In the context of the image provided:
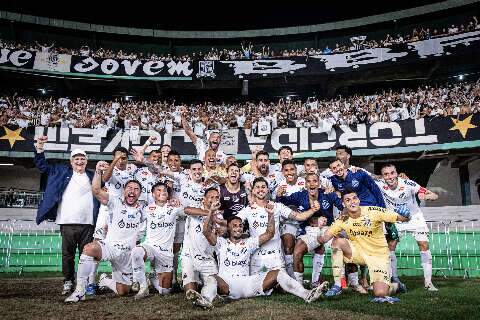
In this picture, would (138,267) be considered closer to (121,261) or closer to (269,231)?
(121,261)

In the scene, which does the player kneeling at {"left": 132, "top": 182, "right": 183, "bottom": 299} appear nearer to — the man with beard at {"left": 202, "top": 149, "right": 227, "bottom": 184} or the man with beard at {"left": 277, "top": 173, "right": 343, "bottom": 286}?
the man with beard at {"left": 202, "top": 149, "right": 227, "bottom": 184}

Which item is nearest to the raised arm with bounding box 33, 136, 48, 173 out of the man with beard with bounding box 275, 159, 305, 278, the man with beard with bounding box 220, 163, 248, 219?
the man with beard with bounding box 220, 163, 248, 219

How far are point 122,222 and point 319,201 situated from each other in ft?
11.2

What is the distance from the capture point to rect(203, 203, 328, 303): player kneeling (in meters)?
6.20

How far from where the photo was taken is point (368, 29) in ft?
91.2

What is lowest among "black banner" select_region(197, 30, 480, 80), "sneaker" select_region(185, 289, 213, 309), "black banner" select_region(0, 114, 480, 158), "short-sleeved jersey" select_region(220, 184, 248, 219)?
"sneaker" select_region(185, 289, 213, 309)

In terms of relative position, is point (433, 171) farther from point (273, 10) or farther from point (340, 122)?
point (273, 10)

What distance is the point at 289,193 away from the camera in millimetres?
7680

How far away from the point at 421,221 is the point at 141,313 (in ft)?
18.6

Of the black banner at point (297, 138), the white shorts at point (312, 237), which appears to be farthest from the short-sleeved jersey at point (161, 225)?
the black banner at point (297, 138)

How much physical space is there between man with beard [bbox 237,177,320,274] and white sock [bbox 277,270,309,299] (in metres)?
0.39

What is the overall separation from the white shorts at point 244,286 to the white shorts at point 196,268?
1.59ft

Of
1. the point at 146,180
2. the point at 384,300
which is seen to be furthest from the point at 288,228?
the point at 146,180

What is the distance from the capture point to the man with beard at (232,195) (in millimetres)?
7125
